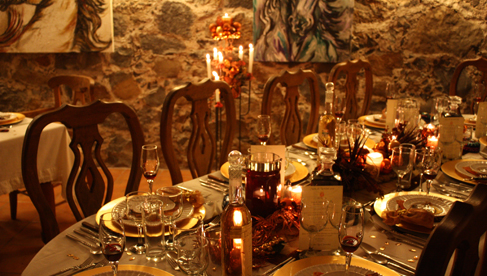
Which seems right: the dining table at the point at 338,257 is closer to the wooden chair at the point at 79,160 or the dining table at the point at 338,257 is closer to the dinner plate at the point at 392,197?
the dinner plate at the point at 392,197

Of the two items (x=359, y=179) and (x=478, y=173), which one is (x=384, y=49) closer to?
(x=478, y=173)

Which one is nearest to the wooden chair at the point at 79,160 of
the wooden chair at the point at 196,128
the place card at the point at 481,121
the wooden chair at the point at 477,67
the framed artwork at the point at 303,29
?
the wooden chair at the point at 196,128

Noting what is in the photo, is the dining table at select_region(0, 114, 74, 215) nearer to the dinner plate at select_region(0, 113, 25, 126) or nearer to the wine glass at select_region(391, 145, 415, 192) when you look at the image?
the dinner plate at select_region(0, 113, 25, 126)

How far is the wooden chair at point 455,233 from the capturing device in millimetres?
622

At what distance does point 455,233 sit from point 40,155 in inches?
89.4

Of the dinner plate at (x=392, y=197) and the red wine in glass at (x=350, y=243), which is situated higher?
the red wine in glass at (x=350, y=243)

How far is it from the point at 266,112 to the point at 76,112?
1055 millimetres

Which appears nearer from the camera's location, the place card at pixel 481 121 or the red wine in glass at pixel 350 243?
the red wine in glass at pixel 350 243

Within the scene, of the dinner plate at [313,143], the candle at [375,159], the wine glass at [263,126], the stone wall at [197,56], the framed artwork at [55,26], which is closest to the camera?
the candle at [375,159]

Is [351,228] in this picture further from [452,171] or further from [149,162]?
[452,171]

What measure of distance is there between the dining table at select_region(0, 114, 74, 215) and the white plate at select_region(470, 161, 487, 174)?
6.86ft

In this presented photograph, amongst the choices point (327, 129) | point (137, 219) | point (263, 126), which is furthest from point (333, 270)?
point (327, 129)

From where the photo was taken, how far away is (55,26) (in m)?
3.59

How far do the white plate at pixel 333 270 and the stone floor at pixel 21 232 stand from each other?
193 cm
